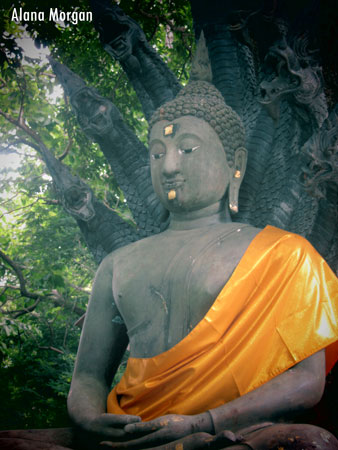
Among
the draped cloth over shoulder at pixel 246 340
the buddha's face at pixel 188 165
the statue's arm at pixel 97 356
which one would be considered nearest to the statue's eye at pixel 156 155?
the buddha's face at pixel 188 165

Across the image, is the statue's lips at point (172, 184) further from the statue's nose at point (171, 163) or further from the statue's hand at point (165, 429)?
the statue's hand at point (165, 429)

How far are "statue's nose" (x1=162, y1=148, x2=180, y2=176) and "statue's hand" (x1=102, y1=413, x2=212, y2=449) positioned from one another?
5.02ft

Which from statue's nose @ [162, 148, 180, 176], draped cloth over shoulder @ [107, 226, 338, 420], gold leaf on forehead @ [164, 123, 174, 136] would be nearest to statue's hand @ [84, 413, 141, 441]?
draped cloth over shoulder @ [107, 226, 338, 420]

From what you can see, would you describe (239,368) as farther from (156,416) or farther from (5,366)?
(5,366)

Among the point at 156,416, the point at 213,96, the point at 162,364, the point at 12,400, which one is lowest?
the point at 12,400

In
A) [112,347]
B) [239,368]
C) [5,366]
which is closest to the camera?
[239,368]

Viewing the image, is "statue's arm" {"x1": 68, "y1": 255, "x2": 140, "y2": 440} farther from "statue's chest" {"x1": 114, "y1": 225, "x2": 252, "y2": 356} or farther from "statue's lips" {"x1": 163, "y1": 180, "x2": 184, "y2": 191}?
"statue's lips" {"x1": 163, "y1": 180, "x2": 184, "y2": 191}

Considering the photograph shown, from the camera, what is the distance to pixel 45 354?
251 inches

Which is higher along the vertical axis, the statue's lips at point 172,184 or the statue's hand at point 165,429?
the statue's lips at point 172,184

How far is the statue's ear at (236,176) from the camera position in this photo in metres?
3.40

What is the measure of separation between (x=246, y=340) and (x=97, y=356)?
3.43 ft

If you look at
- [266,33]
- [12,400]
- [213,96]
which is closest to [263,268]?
[213,96]

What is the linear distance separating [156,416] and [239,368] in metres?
0.50

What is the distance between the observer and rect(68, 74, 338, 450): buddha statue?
7.80 ft
